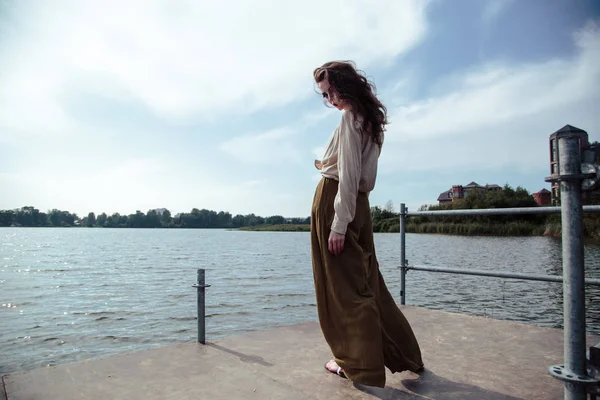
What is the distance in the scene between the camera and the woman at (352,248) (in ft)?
7.63

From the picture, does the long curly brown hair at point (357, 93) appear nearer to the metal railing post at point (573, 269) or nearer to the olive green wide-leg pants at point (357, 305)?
the olive green wide-leg pants at point (357, 305)

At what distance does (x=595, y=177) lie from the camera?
1314 mm

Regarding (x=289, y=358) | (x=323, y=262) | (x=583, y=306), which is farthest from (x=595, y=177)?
(x=289, y=358)

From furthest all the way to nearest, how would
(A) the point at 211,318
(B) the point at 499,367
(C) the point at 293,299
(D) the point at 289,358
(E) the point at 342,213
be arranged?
(C) the point at 293,299 → (A) the point at 211,318 → (D) the point at 289,358 → (B) the point at 499,367 → (E) the point at 342,213

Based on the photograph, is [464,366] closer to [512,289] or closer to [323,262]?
[323,262]

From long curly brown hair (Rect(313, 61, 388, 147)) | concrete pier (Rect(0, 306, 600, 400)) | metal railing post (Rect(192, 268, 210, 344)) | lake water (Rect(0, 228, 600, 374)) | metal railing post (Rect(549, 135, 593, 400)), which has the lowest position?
lake water (Rect(0, 228, 600, 374))

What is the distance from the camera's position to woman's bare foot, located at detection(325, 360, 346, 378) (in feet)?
8.29

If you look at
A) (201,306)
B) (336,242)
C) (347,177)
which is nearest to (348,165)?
(347,177)

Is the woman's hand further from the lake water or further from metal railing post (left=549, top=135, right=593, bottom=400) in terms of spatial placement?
the lake water

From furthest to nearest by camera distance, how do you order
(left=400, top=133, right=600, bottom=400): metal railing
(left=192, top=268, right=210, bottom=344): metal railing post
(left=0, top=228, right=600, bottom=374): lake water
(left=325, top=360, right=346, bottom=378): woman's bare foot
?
(left=0, top=228, right=600, bottom=374): lake water, (left=192, top=268, right=210, bottom=344): metal railing post, (left=325, top=360, right=346, bottom=378): woman's bare foot, (left=400, top=133, right=600, bottom=400): metal railing

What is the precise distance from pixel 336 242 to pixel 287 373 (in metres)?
0.86

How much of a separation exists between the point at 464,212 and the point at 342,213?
1.72 meters

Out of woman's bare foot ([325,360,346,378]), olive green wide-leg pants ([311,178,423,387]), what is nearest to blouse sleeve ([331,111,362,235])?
olive green wide-leg pants ([311,178,423,387])

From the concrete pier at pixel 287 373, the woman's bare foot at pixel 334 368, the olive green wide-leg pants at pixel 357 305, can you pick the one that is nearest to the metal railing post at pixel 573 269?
the concrete pier at pixel 287 373
